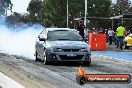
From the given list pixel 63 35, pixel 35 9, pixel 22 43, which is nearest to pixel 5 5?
pixel 35 9

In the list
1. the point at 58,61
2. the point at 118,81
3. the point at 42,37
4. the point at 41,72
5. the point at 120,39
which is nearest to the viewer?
A: the point at 118,81

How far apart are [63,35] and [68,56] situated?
1.62m

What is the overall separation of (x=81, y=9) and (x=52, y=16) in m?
6.05

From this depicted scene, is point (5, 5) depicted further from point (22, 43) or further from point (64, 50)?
point (64, 50)

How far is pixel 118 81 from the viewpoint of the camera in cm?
510

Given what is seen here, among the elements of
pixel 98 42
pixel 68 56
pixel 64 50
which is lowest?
pixel 98 42

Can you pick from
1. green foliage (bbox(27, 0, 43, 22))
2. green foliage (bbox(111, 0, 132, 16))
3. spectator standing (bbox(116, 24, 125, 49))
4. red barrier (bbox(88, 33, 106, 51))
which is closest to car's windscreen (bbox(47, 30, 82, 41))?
red barrier (bbox(88, 33, 106, 51))

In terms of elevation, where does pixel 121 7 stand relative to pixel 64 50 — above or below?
above

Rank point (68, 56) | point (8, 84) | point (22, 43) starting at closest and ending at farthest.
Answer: point (8, 84) < point (68, 56) < point (22, 43)

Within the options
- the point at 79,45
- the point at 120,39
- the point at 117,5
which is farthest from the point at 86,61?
the point at 117,5

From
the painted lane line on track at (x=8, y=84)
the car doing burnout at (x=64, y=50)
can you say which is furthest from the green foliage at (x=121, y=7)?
the painted lane line on track at (x=8, y=84)

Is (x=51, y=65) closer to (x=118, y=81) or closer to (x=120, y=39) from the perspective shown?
(x=118, y=81)

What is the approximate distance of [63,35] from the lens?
1870 centimetres

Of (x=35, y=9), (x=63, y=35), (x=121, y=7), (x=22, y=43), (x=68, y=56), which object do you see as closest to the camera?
(x=68, y=56)
